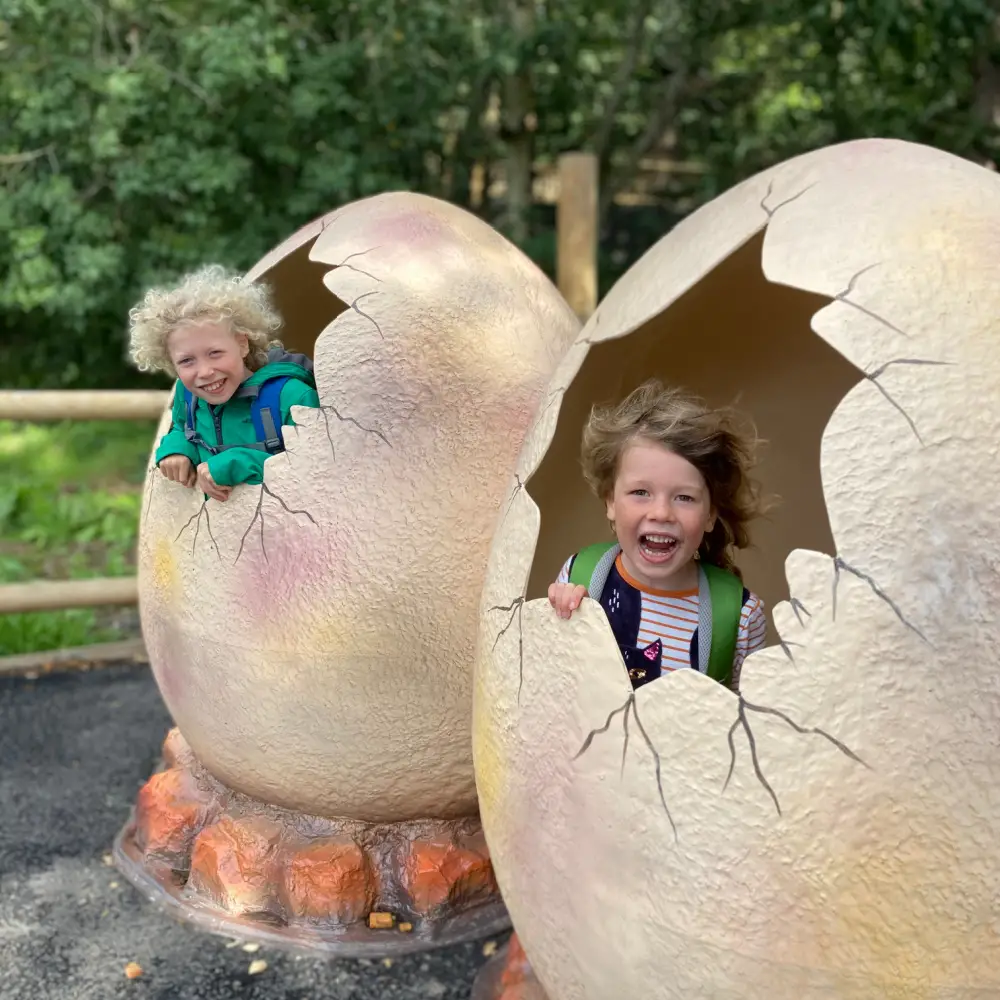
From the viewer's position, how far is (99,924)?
2.85 meters

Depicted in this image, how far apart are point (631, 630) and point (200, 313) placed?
1.38 m

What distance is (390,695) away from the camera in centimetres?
262

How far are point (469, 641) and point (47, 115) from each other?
5587 millimetres

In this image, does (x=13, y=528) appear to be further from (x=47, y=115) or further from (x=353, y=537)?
(x=353, y=537)

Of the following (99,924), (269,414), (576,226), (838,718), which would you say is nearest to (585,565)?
(838,718)

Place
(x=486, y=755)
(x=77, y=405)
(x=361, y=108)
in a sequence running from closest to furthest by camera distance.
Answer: (x=486, y=755) < (x=77, y=405) < (x=361, y=108)

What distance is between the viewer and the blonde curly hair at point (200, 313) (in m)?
2.65

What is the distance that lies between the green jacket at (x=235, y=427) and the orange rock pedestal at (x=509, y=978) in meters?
1.27

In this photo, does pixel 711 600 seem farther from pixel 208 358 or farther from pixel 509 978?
pixel 208 358

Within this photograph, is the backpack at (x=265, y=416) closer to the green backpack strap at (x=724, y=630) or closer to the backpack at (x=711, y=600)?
the backpack at (x=711, y=600)

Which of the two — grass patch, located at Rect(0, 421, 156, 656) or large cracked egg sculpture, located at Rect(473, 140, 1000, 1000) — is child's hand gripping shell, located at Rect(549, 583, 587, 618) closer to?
large cracked egg sculpture, located at Rect(473, 140, 1000, 1000)

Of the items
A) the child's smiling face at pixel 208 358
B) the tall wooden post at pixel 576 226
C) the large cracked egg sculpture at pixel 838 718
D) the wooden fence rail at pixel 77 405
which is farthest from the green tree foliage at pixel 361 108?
the large cracked egg sculpture at pixel 838 718

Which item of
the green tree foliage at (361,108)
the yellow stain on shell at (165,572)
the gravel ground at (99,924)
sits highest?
the green tree foliage at (361,108)

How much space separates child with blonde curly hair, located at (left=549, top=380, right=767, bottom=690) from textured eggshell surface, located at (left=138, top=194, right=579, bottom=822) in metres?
0.61
